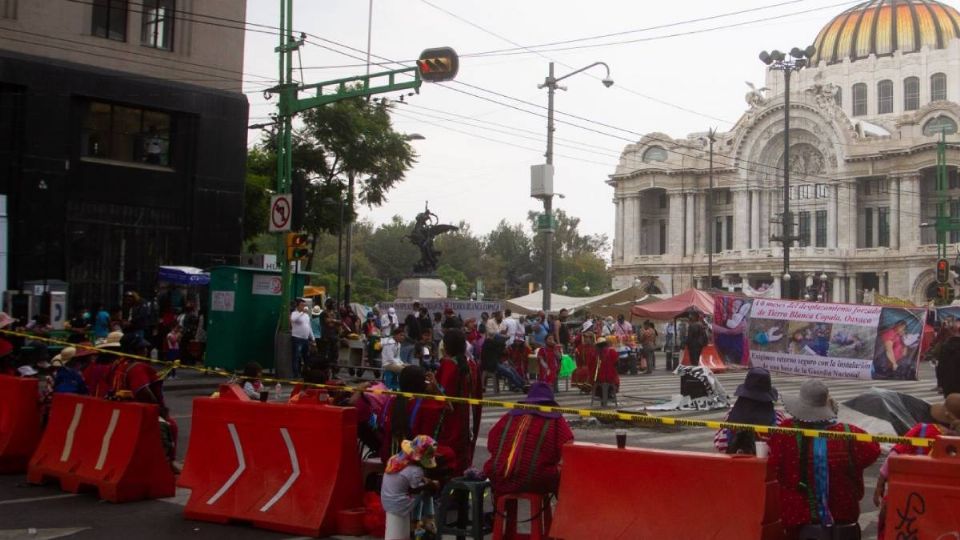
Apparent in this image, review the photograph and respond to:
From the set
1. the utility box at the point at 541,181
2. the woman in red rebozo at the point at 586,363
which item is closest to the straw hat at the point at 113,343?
the woman in red rebozo at the point at 586,363

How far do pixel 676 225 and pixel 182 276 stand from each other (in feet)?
233

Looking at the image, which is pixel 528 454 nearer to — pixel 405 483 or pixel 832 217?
pixel 405 483

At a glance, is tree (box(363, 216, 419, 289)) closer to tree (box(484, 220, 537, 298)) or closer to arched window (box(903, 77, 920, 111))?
tree (box(484, 220, 537, 298))

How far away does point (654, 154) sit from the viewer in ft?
302

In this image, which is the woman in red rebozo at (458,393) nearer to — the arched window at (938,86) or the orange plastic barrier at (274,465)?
the orange plastic barrier at (274,465)

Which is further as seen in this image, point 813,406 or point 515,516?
point 515,516

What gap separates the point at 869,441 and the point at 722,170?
85.2 meters

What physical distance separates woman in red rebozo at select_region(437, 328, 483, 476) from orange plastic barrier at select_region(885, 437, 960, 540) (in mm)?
3297

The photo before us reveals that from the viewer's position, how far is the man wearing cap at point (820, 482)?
6141mm

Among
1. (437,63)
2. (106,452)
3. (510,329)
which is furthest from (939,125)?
(106,452)

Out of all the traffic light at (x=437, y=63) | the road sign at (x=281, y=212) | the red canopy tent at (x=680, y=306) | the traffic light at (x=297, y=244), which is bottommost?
the red canopy tent at (x=680, y=306)

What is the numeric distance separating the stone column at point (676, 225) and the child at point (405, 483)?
281ft

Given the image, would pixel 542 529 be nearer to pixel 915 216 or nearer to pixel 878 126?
pixel 915 216

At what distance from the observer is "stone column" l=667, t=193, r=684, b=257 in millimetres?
91125
